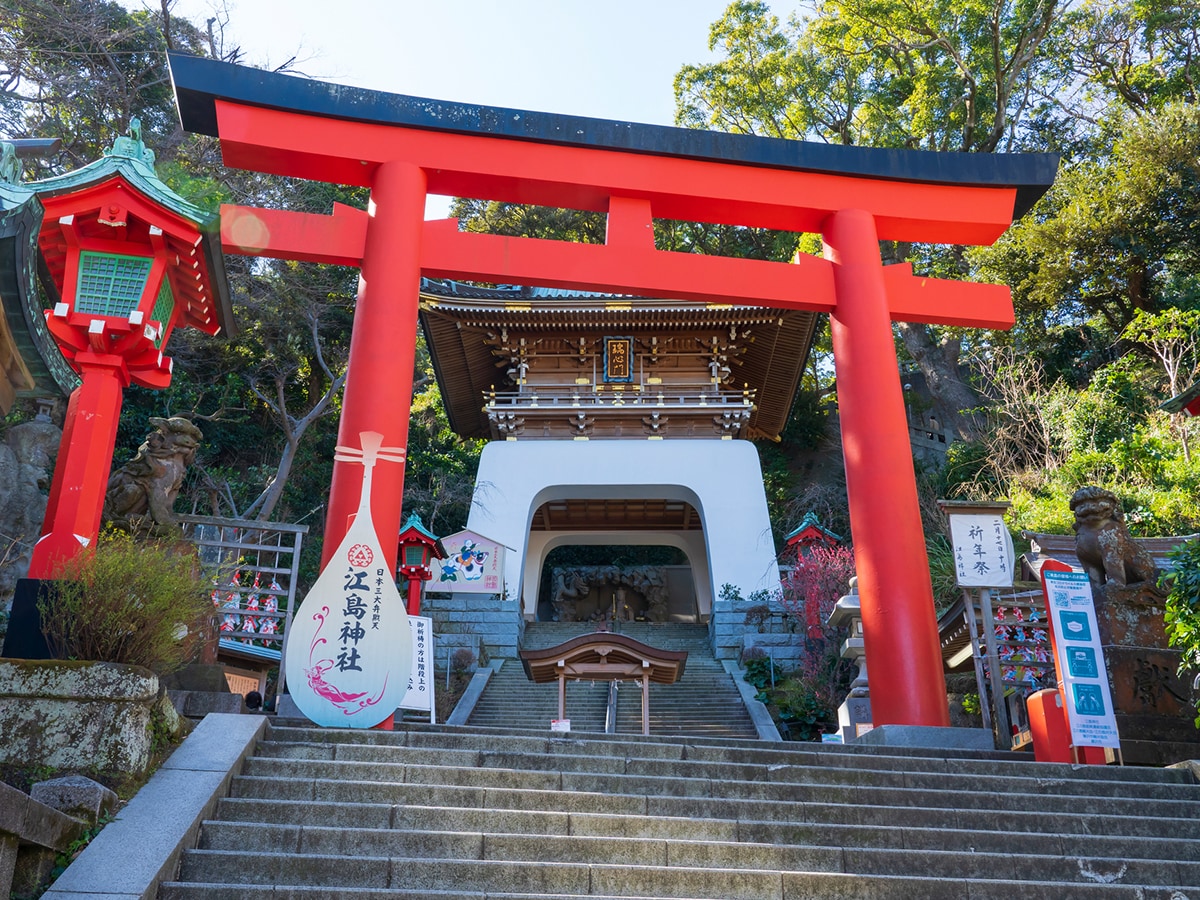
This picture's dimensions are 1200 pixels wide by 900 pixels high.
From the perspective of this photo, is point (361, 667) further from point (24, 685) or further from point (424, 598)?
point (424, 598)

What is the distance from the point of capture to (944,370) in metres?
21.8

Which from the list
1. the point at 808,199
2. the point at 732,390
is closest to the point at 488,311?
the point at 732,390

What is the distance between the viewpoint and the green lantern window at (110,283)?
5.87 meters

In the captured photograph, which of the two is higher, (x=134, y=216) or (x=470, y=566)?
(x=470, y=566)

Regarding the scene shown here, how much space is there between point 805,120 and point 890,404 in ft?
62.3

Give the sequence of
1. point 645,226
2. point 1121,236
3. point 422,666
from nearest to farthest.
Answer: point 422,666 < point 645,226 < point 1121,236

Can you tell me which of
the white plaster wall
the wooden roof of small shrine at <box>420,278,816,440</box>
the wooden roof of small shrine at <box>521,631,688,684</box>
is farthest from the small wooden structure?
the wooden roof of small shrine at <box>420,278,816,440</box>

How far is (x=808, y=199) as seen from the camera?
829 centimetres

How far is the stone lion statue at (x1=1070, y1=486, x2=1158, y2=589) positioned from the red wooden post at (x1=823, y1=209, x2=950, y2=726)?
1208 mm

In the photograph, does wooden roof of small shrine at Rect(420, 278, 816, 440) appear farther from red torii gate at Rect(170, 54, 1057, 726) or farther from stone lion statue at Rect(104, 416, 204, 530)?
stone lion statue at Rect(104, 416, 204, 530)

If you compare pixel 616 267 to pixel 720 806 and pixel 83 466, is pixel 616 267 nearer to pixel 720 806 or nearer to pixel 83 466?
pixel 83 466

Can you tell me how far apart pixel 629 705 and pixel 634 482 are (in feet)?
17.0

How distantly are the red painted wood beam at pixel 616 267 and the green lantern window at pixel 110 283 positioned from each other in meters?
1.03

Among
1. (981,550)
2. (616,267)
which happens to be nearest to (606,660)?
(981,550)
